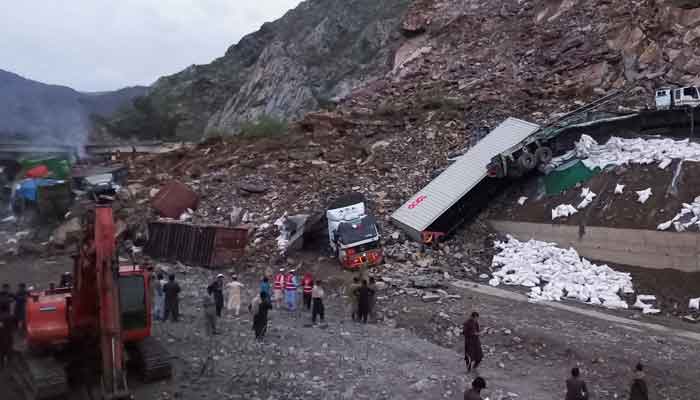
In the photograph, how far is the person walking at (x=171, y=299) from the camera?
1235 centimetres

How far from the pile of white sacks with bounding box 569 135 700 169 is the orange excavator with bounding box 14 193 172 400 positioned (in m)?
13.8

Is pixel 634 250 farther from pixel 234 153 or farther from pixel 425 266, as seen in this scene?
pixel 234 153

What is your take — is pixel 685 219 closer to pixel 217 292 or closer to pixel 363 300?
pixel 363 300

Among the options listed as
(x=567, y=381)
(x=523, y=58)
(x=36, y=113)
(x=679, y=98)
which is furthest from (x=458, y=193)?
(x=36, y=113)

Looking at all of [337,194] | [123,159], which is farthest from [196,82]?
[337,194]

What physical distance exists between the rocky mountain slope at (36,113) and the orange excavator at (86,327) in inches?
869

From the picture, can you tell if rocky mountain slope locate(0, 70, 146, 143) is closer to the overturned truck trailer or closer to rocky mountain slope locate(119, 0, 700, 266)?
rocky mountain slope locate(119, 0, 700, 266)

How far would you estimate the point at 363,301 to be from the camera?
1291 centimetres

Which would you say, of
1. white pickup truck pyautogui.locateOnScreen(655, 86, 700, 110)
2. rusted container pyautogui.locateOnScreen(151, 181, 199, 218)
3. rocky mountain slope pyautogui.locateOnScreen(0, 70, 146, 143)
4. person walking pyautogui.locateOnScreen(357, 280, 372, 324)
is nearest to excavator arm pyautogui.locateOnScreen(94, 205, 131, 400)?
person walking pyautogui.locateOnScreen(357, 280, 372, 324)

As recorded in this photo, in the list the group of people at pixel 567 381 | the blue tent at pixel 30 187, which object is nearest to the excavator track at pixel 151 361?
the group of people at pixel 567 381

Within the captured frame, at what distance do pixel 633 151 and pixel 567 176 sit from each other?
6.19 feet

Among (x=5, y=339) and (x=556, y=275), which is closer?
(x=5, y=339)

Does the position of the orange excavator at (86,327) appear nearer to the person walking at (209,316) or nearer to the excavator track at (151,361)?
the excavator track at (151,361)

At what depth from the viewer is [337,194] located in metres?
21.0
